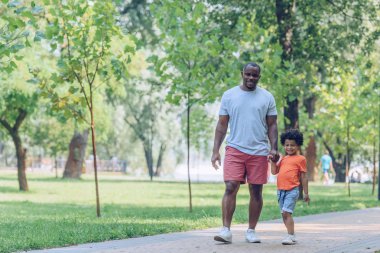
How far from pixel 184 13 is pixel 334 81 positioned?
37.0 feet

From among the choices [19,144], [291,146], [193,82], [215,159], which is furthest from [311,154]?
[215,159]

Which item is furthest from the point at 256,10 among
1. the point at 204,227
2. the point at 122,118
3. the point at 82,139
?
the point at 122,118

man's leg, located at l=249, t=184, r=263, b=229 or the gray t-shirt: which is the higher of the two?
the gray t-shirt

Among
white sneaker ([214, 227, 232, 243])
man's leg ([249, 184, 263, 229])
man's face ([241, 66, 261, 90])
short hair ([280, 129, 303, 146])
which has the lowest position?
white sneaker ([214, 227, 232, 243])

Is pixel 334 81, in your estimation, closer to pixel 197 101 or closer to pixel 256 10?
pixel 256 10

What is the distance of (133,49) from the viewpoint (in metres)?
14.1

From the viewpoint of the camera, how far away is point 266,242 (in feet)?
31.4

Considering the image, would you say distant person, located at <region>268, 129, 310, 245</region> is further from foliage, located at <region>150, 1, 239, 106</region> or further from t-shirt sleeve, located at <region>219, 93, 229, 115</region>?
foliage, located at <region>150, 1, 239, 106</region>

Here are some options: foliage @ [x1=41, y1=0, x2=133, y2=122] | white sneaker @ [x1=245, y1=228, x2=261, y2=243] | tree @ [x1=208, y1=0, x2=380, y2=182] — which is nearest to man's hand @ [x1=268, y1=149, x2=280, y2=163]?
white sneaker @ [x1=245, y1=228, x2=261, y2=243]

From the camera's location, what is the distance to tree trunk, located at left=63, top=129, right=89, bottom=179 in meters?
46.3

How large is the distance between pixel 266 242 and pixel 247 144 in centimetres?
125

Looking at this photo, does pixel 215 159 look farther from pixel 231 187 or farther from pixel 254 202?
pixel 254 202

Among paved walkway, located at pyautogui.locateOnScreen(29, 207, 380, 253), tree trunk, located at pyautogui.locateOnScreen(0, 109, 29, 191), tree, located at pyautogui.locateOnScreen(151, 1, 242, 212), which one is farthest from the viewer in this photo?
tree trunk, located at pyautogui.locateOnScreen(0, 109, 29, 191)

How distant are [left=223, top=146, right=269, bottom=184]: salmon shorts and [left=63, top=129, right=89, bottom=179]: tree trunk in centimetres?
3750
